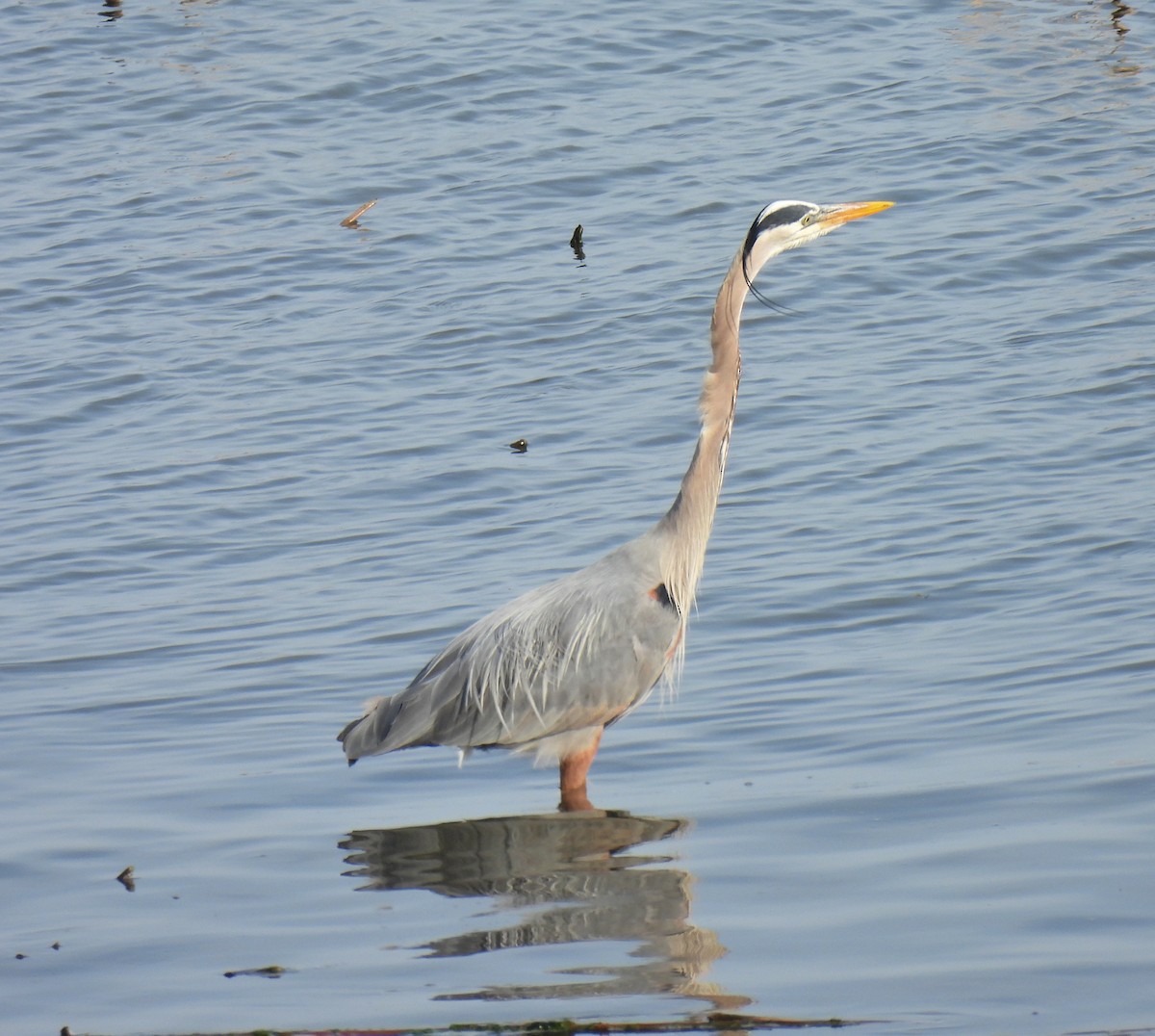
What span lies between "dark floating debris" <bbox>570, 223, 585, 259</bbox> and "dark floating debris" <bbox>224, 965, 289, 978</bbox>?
9.52 metres

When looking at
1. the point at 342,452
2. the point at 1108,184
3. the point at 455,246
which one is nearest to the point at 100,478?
the point at 342,452

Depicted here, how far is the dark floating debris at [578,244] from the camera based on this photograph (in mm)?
13820

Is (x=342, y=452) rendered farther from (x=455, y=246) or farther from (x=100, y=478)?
(x=455, y=246)

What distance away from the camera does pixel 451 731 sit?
6586 millimetres

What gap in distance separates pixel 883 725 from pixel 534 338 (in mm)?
6357

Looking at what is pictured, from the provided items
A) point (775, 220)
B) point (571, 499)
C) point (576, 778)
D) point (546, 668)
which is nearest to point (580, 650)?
point (546, 668)

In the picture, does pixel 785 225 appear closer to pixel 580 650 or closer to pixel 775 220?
pixel 775 220

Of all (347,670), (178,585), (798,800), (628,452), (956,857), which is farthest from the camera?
(628,452)

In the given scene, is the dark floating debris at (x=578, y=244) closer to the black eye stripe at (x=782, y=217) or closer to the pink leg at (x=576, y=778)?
the black eye stripe at (x=782, y=217)

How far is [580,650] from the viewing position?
6.69 metres

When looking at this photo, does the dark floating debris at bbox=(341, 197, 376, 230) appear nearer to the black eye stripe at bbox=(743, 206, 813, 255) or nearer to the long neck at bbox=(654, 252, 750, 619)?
the black eye stripe at bbox=(743, 206, 813, 255)

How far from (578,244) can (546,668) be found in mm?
7734

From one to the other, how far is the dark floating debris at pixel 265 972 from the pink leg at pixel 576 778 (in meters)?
1.55

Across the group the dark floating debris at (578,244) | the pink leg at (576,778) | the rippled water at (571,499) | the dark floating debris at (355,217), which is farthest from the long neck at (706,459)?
the dark floating debris at (355,217)
